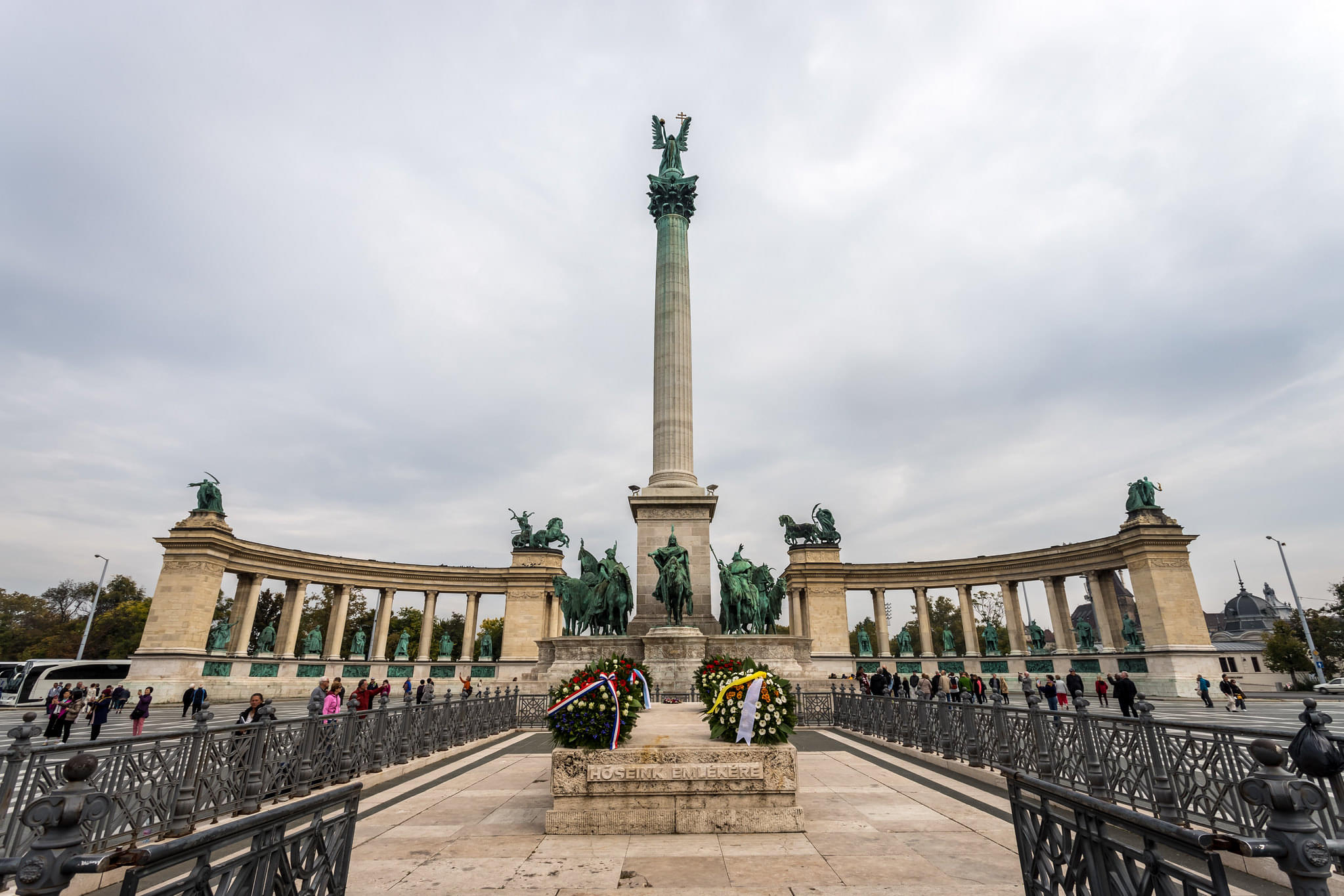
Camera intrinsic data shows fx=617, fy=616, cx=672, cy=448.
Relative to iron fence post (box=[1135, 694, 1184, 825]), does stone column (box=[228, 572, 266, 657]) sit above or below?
above

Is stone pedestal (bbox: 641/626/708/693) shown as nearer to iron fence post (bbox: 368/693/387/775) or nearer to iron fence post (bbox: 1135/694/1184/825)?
iron fence post (bbox: 368/693/387/775)

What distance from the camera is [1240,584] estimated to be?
410 feet

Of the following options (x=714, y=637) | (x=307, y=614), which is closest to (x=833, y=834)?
(x=714, y=637)

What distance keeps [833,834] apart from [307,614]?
91.4 metres

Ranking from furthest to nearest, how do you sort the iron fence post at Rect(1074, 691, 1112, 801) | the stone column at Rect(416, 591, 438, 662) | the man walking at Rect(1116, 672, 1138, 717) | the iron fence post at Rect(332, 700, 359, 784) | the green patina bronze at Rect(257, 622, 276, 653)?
the stone column at Rect(416, 591, 438, 662)
the green patina bronze at Rect(257, 622, 276, 653)
the man walking at Rect(1116, 672, 1138, 717)
the iron fence post at Rect(332, 700, 359, 784)
the iron fence post at Rect(1074, 691, 1112, 801)

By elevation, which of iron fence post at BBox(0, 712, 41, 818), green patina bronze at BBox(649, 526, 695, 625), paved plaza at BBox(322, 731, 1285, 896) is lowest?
paved plaza at BBox(322, 731, 1285, 896)

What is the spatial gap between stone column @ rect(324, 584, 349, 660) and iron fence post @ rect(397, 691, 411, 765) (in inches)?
1783

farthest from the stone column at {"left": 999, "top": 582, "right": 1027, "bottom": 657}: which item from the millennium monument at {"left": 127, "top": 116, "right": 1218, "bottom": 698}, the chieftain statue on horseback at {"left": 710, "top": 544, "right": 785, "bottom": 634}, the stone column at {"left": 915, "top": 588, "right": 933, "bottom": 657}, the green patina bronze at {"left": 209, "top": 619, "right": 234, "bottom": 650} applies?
the green patina bronze at {"left": 209, "top": 619, "right": 234, "bottom": 650}

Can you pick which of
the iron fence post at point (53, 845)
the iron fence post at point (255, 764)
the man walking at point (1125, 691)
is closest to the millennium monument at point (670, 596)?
the man walking at point (1125, 691)

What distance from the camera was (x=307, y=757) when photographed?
1035 centimetres

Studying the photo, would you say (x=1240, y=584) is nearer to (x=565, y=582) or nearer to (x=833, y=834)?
(x=565, y=582)

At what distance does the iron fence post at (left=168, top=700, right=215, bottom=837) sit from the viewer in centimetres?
797

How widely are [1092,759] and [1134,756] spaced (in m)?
0.71

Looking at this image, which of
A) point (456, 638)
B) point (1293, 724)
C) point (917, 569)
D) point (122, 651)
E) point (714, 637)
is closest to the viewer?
point (1293, 724)
